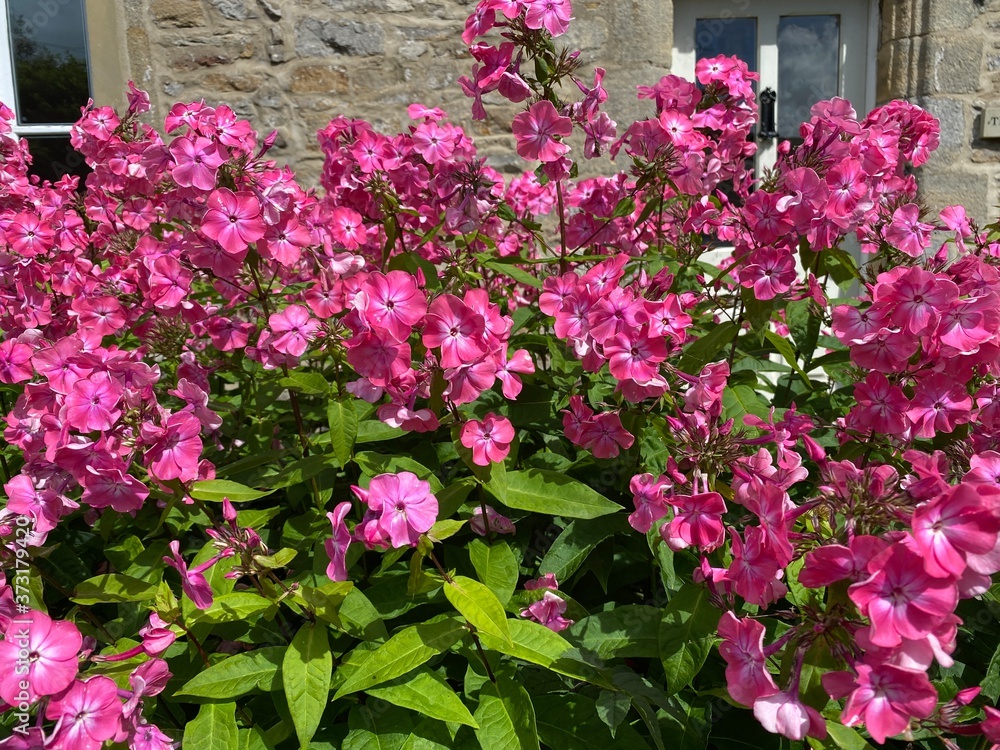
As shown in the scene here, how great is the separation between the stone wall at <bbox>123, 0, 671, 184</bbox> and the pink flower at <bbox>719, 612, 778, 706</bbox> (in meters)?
4.01

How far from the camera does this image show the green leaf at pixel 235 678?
1.14 metres

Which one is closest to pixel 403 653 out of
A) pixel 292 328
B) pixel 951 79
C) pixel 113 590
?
pixel 113 590

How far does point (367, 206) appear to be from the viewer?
193 cm

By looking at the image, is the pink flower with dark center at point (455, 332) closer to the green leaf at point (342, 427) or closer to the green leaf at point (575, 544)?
the green leaf at point (342, 427)

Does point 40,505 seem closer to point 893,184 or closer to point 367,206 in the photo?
point 367,206

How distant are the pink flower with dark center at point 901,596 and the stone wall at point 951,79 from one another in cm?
451

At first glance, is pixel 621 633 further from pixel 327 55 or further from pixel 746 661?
pixel 327 55

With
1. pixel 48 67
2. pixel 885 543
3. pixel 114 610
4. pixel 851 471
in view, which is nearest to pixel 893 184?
pixel 851 471

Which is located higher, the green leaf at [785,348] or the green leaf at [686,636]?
the green leaf at [785,348]

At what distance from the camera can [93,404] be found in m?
1.19

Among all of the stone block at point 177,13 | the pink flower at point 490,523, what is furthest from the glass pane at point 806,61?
the pink flower at point 490,523

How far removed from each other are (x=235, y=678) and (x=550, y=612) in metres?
0.54

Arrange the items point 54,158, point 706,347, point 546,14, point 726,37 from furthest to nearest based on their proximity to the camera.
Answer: point 726,37, point 54,158, point 706,347, point 546,14

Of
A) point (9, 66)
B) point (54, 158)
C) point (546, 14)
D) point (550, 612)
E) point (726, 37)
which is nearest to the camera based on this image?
point (550, 612)
